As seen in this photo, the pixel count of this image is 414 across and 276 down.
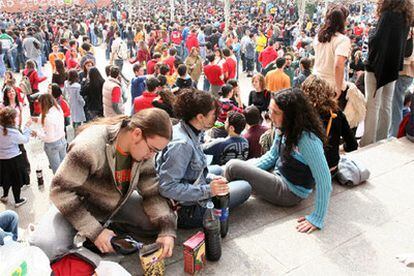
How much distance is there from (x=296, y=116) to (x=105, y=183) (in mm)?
1524

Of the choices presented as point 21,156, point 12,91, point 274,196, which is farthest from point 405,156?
point 12,91

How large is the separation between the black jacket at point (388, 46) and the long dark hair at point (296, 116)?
6.18 ft

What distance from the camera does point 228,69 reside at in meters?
8.84

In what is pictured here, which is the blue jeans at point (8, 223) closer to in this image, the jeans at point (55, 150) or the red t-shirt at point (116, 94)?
the jeans at point (55, 150)

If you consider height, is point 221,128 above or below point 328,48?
below

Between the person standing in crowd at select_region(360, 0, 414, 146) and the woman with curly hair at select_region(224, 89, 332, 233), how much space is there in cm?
185

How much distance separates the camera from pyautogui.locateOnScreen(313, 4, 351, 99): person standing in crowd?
4.45m

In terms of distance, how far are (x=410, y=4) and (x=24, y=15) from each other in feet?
93.9

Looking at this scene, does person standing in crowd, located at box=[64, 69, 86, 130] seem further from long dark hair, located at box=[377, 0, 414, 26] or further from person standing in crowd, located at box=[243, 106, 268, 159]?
long dark hair, located at box=[377, 0, 414, 26]

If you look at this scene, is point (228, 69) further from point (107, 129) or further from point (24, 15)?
point (24, 15)

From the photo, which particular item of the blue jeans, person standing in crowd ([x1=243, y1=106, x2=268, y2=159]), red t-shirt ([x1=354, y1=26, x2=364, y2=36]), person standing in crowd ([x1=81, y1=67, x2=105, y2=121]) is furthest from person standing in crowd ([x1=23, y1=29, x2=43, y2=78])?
red t-shirt ([x1=354, y1=26, x2=364, y2=36])

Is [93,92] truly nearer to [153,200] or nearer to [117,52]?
[153,200]

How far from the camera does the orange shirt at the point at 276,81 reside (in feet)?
24.0

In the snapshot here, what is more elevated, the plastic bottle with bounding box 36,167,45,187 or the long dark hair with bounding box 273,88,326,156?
the long dark hair with bounding box 273,88,326,156
